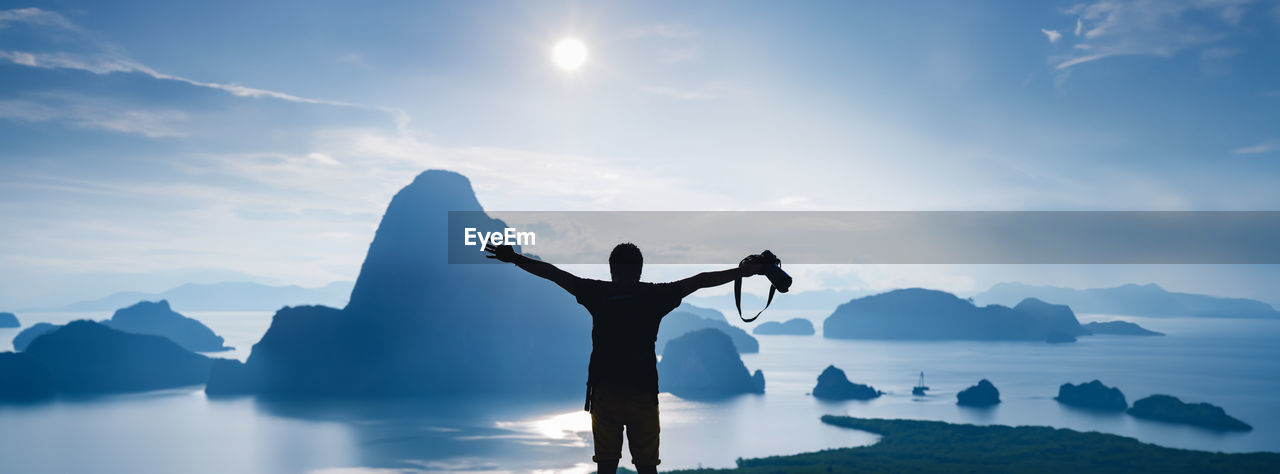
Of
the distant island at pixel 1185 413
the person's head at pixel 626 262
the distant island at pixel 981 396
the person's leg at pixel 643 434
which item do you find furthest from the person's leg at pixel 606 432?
the distant island at pixel 1185 413

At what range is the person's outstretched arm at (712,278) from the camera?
573 centimetres

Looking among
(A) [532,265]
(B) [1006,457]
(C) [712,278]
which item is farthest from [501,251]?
(B) [1006,457]

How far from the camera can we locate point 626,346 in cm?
595

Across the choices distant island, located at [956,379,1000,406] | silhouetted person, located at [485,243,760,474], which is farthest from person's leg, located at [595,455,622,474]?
distant island, located at [956,379,1000,406]

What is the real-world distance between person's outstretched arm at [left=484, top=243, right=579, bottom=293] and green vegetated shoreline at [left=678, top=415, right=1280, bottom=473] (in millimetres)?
109007

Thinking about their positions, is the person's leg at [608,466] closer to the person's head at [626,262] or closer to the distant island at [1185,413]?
the person's head at [626,262]

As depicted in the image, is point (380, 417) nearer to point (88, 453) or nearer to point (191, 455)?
point (191, 455)

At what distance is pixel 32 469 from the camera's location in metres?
148

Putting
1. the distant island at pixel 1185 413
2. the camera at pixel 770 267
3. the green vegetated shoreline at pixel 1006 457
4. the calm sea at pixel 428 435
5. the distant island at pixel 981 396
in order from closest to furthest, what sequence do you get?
the camera at pixel 770 267 < the green vegetated shoreline at pixel 1006 457 < the calm sea at pixel 428 435 < the distant island at pixel 1185 413 < the distant island at pixel 981 396

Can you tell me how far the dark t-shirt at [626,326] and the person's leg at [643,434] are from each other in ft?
0.53

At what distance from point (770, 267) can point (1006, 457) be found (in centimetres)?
14053

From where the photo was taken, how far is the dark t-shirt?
5.82 m

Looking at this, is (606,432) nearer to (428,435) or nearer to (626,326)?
(626,326)

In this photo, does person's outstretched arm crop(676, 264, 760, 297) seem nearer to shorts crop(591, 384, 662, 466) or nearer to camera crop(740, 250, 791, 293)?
camera crop(740, 250, 791, 293)
